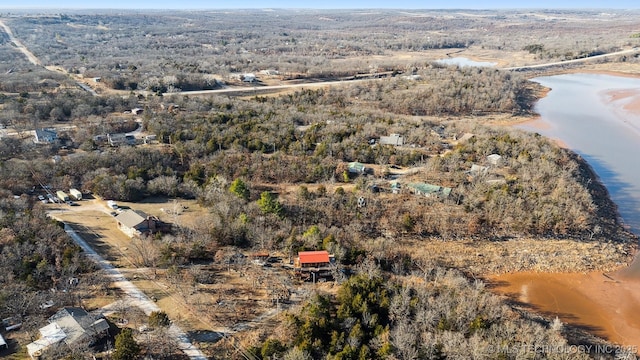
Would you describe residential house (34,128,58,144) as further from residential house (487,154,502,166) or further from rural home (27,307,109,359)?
residential house (487,154,502,166)

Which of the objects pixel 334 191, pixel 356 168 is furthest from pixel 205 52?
pixel 334 191

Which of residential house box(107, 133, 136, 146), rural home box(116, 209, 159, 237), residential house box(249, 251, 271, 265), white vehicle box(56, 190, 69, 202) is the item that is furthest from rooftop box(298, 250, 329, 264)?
residential house box(107, 133, 136, 146)

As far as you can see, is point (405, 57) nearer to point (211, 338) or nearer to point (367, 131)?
point (367, 131)

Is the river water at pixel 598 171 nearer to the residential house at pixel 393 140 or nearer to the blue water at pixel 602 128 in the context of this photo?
the blue water at pixel 602 128

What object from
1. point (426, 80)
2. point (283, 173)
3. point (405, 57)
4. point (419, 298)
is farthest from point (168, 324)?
point (405, 57)

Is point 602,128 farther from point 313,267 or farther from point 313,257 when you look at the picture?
point 313,267

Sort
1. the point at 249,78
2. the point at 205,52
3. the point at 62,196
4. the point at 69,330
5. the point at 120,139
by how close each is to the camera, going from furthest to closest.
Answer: the point at 205,52
the point at 249,78
the point at 120,139
the point at 62,196
the point at 69,330

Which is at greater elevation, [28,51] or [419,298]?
[28,51]
